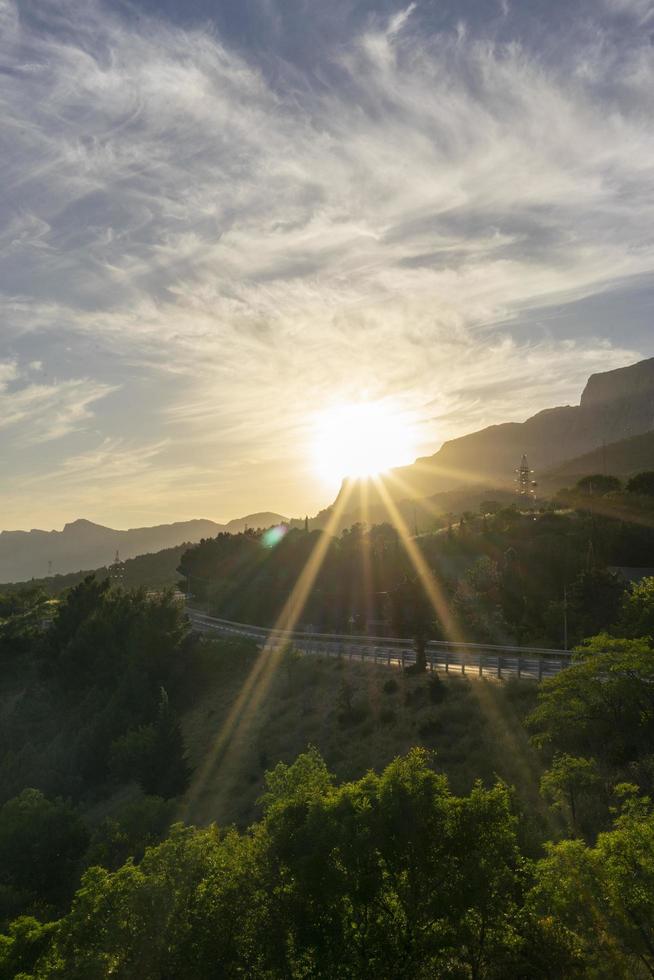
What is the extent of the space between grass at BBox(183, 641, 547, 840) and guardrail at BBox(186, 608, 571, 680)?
131cm

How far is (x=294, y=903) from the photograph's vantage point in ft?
45.3

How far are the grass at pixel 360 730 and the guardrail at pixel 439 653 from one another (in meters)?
1.31

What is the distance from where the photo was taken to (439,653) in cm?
4062

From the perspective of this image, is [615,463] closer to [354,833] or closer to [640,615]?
[640,615]

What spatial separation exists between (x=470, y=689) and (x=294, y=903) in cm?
2006

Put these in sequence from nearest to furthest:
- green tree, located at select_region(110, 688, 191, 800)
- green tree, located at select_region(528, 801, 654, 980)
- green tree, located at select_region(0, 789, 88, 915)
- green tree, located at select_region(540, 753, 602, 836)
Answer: green tree, located at select_region(528, 801, 654, 980) < green tree, located at select_region(540, 753, 602, 836) < green tree, located at select_region(0, 789, 88, 915) < green tree, located at select_region(110, 688, 191, 800)

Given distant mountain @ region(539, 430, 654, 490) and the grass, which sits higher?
distant mountain @ region(539, 430, 654, 490)

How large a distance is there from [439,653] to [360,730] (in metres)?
9.38

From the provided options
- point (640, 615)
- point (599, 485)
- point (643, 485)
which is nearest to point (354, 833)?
point (640, 615)

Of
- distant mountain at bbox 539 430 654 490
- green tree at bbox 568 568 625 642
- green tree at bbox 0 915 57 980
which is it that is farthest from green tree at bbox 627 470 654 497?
green tree at bbox 0 915 57 980

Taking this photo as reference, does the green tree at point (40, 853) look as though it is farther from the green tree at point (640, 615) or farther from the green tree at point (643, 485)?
the green tree at point (643, 485)

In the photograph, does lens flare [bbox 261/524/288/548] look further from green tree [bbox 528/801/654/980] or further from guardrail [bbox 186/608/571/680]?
green tree [bbox 528/801/654/980]

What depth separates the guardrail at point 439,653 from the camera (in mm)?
33094

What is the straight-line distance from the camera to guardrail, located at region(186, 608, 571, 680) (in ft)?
109
